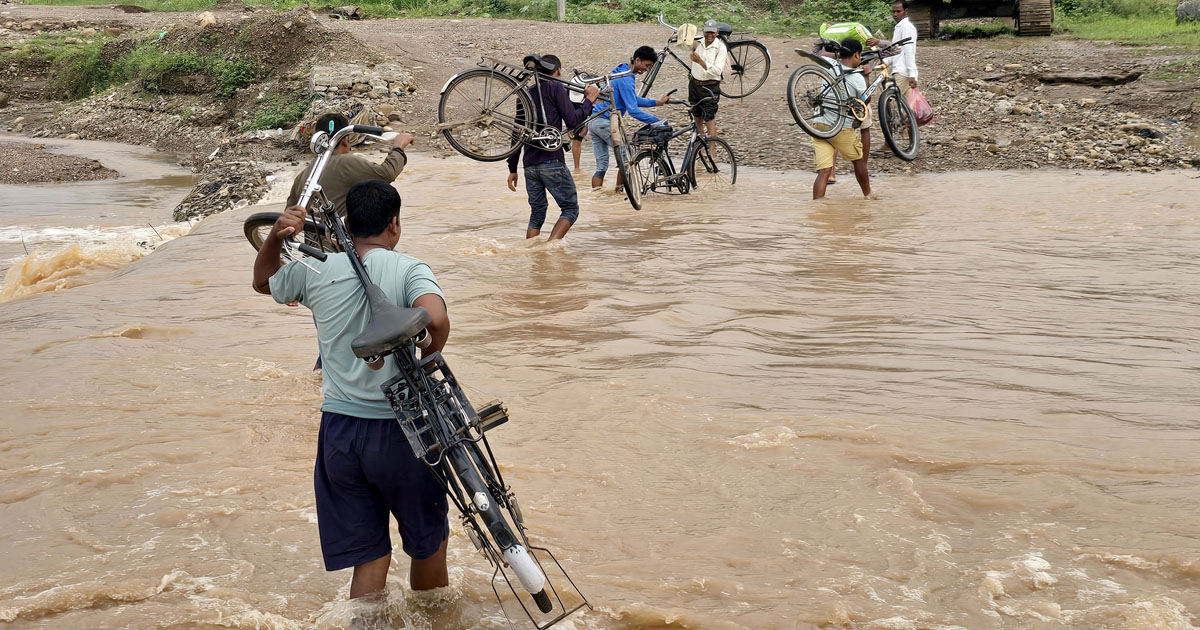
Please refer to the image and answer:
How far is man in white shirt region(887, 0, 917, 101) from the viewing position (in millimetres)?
12461

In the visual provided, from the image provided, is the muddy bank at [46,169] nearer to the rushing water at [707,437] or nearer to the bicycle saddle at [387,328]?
the rushing water at [707,437]

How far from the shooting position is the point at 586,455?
15.8 ft

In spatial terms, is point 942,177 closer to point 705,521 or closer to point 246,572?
point 705,521

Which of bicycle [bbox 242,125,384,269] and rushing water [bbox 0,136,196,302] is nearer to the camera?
bicycle [bbox 242,125,384,269]

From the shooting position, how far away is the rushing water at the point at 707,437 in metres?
3.58

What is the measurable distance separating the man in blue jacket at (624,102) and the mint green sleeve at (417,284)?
6.74 metres

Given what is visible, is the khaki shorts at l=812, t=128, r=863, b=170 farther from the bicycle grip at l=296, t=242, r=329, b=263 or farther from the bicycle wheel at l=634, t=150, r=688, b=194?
the bicycle grip at l=296, t=242, r=329, b=263

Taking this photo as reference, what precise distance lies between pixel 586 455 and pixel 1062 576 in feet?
6.97

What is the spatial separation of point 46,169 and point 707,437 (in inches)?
636

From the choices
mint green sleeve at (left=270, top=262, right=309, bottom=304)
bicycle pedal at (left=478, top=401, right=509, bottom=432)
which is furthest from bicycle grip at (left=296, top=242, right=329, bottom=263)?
bicycle pedal at (left=478, top=401, right=509, bottom=432)

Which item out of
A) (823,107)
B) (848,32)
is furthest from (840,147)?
(848,32)

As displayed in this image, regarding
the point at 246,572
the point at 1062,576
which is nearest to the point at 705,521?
the point at 1062,576

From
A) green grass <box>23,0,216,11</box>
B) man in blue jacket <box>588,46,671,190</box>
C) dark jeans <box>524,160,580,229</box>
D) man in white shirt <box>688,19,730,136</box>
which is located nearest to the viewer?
dark jeans <box>524,160,580,229</box>

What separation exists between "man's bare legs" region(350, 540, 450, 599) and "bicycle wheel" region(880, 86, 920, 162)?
32.2ft
